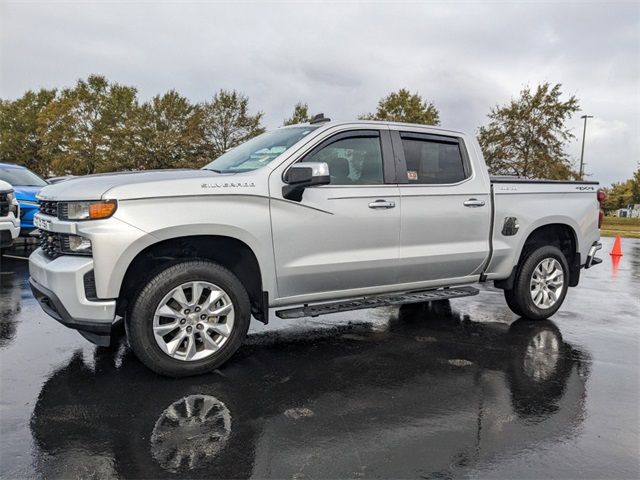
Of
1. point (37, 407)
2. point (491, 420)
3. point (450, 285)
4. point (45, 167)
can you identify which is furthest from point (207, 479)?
point (45, 167)

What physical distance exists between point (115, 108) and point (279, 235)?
3929cm

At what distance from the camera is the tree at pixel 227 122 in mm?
35438

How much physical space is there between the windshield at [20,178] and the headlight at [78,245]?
329 inches

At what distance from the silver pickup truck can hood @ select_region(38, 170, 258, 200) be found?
0.04ft

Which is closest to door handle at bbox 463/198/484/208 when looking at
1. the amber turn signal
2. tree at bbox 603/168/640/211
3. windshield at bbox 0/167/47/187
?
the amber turn signal

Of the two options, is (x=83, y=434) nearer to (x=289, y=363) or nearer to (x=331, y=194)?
(x=289, y=363)

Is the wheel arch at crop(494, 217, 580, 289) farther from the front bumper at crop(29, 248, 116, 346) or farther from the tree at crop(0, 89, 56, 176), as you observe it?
the tree at crop(0, 89, 56, 176)

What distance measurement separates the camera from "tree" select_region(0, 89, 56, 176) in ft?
158

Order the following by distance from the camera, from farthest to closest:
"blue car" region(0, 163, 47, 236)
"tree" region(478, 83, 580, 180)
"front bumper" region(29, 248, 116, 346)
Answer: "tree" region(478, 83, 580, 180) → "blue car" region(0, 163, 47, 236) → "front bumper" region(29, 248, 116, 346)

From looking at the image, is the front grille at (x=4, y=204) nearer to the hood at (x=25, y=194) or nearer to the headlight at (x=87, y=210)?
the hood at (x=25, y=194)

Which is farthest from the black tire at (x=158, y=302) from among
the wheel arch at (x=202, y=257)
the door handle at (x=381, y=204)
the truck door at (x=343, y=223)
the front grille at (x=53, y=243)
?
the door handle at (x=381, y=204)

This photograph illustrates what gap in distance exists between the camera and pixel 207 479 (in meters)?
2.66

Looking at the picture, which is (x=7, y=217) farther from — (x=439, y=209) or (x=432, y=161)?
(x=439, y=209)

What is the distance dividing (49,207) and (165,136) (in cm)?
3088
